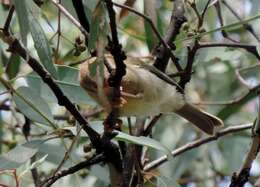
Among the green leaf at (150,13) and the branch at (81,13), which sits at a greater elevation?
the branch at (81,13)

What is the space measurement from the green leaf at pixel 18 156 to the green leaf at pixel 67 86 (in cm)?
23

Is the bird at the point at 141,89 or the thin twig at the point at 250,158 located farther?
the bird at the point at 141,89

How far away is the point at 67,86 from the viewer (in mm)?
Result: 2166

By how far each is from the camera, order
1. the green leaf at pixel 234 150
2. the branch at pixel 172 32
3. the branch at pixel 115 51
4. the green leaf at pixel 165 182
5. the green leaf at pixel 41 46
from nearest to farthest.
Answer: the branch at pixel 115 51 < the green leaf at pixel 41 46 < the green leaf at pixel 165 182 < the branch at pixel 172 32 < the green leaf at pixel 234 150

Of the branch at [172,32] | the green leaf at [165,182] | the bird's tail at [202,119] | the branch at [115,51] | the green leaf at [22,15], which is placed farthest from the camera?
the bird's tail at [202,119]

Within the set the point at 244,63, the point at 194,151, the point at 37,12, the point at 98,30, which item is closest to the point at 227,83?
the point at 244,63

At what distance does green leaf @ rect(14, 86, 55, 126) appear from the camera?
1.98 metres

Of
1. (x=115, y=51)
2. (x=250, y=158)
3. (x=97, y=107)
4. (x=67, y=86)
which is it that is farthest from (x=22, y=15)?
(x=97, y=107)

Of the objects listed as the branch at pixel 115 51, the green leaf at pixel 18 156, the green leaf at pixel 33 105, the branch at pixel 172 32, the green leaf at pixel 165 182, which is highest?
the branch at pixel 115 51

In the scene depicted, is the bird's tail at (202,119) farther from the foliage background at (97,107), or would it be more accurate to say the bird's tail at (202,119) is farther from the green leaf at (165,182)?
the green leaf at (165,182)

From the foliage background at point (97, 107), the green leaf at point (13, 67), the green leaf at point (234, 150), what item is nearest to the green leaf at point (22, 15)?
the foliage background at point (97, 107)

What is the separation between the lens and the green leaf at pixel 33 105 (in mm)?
1984

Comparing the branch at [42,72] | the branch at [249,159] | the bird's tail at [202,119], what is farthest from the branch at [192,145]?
the branch at [42,72]

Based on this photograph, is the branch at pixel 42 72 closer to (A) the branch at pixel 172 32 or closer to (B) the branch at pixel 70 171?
(B) the branch at pixel 70 171
